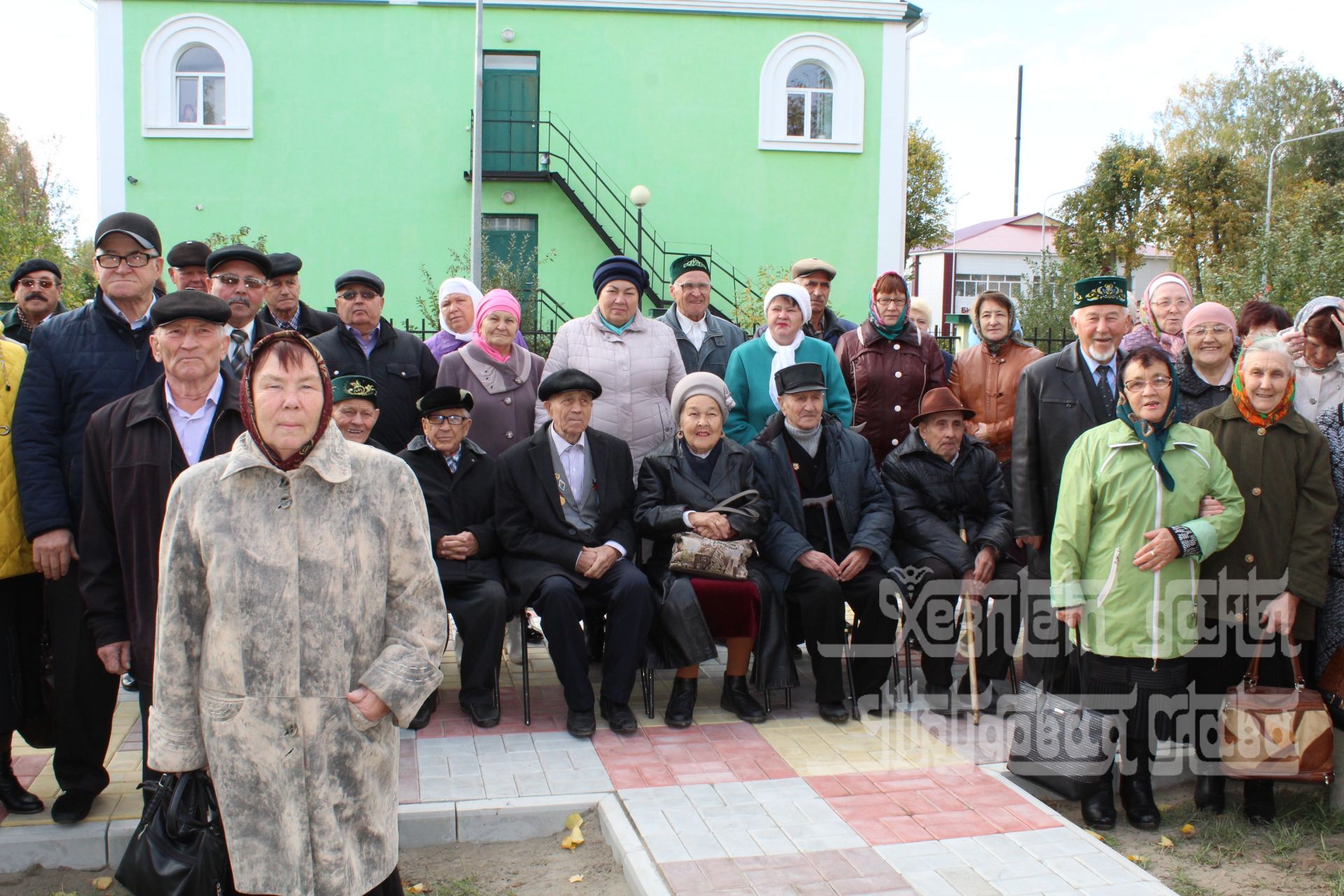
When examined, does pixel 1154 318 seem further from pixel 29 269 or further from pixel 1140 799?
pixel 29 269

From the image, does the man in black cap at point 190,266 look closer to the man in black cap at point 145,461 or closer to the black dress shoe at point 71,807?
the man in black cap at point 145,461

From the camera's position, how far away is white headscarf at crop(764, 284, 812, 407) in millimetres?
6668

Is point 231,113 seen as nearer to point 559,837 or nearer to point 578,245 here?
point 578,245

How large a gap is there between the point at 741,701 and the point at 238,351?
3.15 meters

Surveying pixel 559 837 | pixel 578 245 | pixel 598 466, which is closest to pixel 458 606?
pixel 598 466

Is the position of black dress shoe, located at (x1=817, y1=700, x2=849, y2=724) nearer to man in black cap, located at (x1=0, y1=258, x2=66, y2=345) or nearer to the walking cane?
the walking cane

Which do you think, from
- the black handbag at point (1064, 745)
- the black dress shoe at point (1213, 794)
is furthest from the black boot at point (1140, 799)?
the black dress shoe at point (1213, 794)

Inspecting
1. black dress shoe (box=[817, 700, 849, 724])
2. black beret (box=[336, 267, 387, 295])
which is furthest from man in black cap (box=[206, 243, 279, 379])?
black dress shoe (box=[817, 700, 849, 724])

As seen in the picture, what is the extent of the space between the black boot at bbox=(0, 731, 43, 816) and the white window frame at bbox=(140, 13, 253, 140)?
17215 mm

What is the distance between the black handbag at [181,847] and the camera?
2863 mm

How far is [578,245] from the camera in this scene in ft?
68.4

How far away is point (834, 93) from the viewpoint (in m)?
20.3

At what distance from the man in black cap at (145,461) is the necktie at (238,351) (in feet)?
2.55

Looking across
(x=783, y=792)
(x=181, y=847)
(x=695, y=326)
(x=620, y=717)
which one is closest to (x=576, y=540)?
(x=620, y=717)
